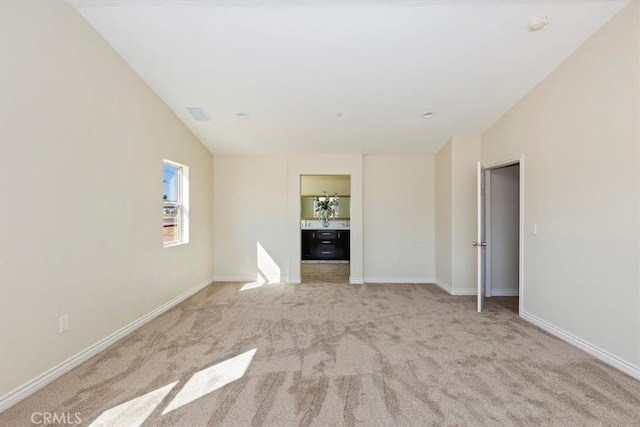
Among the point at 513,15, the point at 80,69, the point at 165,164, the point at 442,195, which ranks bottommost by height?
the point at 442,195

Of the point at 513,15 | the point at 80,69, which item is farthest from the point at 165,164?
the point at 513,15

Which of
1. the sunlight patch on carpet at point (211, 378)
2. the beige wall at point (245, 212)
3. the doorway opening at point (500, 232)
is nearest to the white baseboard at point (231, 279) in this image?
the beige wall at point (245, 212)

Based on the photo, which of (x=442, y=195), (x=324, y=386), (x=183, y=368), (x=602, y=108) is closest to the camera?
(x=324, y=386)

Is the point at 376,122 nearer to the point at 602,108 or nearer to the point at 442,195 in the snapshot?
the point at 442,195

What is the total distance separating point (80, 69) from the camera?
2.61 m

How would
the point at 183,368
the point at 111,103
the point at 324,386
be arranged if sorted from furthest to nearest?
the point at 111,103 < the point at 183,368 < the point at 324,386

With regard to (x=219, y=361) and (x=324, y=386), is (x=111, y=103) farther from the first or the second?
(x=324, y=386)

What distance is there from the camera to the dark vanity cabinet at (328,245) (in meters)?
8.19

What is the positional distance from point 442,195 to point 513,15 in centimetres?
308

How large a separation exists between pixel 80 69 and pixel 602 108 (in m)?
4.56

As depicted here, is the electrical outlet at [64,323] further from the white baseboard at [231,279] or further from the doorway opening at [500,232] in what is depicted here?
the doorway opening at [500,232]

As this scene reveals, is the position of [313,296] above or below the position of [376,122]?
below

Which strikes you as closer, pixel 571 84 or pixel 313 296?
pixel 571 84

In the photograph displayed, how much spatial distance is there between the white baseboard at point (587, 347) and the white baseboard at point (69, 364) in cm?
443
